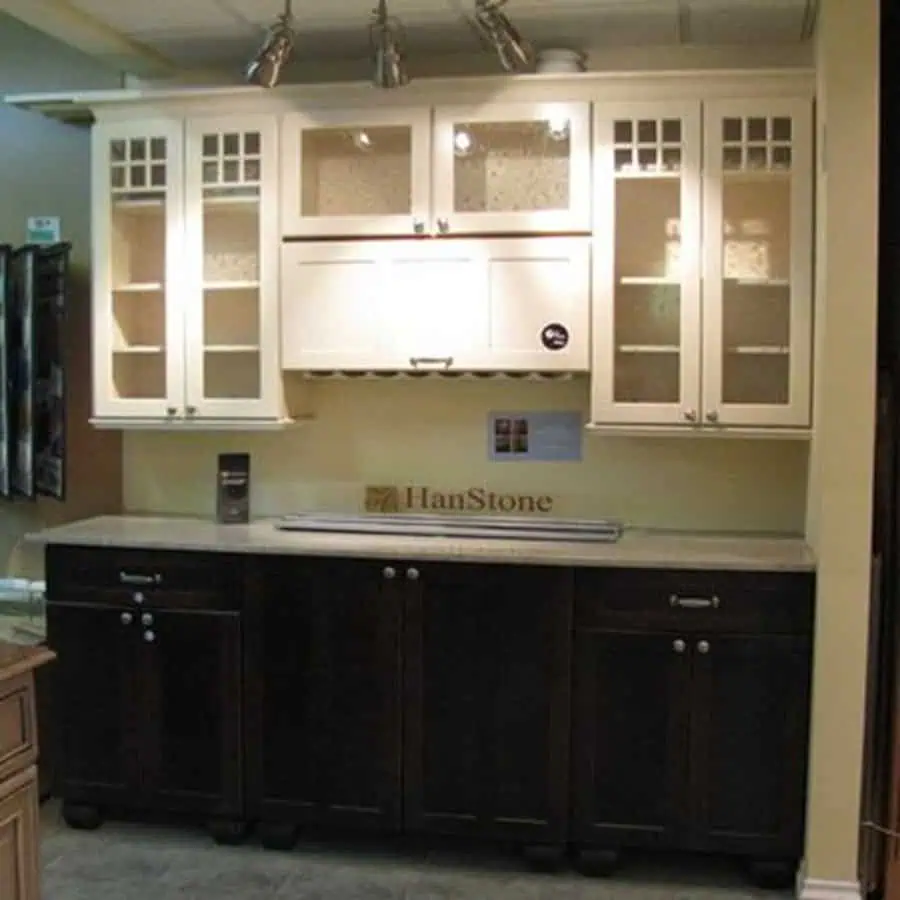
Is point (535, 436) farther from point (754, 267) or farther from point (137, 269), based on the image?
point (137, 269)

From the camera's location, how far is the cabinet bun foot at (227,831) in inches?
135

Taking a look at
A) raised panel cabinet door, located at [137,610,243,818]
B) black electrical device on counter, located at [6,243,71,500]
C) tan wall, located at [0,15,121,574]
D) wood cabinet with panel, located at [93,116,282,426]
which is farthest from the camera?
tan wall, located at [0,15,121,574]

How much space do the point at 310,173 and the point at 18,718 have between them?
2.08 meters

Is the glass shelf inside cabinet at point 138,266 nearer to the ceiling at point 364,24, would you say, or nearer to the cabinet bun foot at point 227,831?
the ceiling at point 364,24

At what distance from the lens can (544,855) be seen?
326cm

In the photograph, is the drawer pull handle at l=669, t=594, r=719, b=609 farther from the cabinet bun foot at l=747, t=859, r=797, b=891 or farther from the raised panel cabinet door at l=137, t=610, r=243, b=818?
the raised panel cabinet door at l=137, t=610, r=243, b=818

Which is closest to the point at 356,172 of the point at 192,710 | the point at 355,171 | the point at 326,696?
the point at 355,171

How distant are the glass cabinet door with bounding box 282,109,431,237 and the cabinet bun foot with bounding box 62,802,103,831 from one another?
1964 millimetres

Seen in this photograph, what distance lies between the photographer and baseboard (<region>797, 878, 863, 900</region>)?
10.00 feet

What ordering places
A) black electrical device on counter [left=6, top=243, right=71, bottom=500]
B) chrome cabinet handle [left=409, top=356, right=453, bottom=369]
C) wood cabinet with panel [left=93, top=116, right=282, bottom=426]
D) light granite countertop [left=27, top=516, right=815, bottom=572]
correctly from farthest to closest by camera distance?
black electrical device on counter [left=6, top=243, right=71, bottom=500] → wood cabinet with panel [left=93, top=116, right=282, bottom=426] → chrome cabinet handle [left=409, top=356, right=453, bottom=369] → light granite countertop [left=27, top=516, right=815, bottom=572]

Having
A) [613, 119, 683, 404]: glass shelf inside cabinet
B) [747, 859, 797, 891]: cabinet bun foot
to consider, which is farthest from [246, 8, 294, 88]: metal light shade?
[747, 859, 797, 891]: cabinet bun foot

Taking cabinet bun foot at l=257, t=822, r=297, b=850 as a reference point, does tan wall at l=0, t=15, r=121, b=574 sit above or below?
above

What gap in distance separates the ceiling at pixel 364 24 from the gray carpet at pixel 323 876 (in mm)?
2583

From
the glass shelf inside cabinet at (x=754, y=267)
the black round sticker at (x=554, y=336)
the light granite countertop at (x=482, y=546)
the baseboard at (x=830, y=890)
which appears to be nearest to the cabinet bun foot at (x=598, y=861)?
the baseboard at (x=830, y=890)
